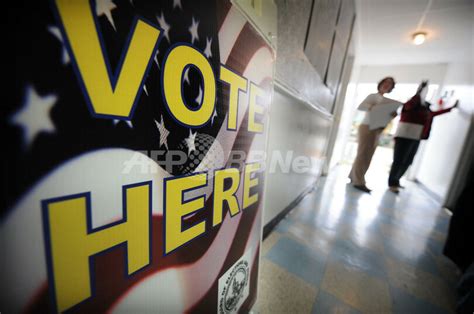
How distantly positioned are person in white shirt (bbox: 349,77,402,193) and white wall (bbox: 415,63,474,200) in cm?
116

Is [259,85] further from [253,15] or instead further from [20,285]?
[20,285]

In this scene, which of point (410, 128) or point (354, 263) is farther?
point (410, 128)

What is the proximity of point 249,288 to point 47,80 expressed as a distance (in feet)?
3.17

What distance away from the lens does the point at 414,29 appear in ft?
9.18

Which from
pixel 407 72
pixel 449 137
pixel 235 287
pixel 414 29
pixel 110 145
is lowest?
pixel 235 287

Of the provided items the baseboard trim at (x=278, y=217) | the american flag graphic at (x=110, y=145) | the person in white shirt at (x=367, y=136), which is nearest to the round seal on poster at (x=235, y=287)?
the american flag graphic at (x=110, y=145)

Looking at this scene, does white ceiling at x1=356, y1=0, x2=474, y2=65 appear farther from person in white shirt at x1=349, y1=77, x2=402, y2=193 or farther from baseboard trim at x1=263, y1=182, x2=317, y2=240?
baseboard trim at x1=263, y1=182, x2=317, y2=240

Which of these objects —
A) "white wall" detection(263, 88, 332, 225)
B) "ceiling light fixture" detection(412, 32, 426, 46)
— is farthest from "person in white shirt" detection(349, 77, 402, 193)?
"ceiling light fixture" detection(412, 32, 426, 46)

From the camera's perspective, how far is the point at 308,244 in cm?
131

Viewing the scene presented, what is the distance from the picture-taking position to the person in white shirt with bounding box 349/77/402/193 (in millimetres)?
2213

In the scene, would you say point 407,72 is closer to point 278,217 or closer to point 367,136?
point 367,136

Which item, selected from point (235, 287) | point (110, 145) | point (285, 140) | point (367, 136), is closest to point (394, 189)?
point (367, 136)

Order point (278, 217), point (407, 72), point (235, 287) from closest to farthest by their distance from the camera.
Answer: point (235, 287)
point (278, 217)
point (407, 72)

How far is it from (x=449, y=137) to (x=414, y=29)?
1895 millimetres
